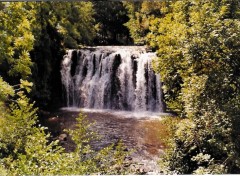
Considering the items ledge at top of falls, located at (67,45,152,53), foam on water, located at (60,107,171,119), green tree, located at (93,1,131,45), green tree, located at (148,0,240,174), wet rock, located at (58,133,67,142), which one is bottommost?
wet rock, located at (58,133,67,142)

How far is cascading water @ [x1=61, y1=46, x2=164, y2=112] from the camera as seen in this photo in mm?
7254

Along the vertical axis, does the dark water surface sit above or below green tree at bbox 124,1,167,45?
below

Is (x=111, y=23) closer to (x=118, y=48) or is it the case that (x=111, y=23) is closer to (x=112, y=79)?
(x=118, y=48)

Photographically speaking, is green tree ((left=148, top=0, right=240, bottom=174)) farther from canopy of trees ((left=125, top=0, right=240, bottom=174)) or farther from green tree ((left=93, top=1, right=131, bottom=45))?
green tree ((left=93, top=1, right=131, bottom=45))

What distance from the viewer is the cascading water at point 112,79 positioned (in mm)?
7254

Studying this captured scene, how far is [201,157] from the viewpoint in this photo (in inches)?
119

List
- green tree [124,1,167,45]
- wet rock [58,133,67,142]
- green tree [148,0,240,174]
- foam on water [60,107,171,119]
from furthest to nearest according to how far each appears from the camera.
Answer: green tree [124,1,167,45], foam on water [60,107,171,119], wet rock [58,133,67,142], green tree [148,0,240,174]

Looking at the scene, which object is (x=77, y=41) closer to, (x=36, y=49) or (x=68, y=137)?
(x=36, y=49)

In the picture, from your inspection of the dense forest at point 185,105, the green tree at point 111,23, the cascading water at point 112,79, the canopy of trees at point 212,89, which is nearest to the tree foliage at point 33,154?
the dense forest at point 185,105

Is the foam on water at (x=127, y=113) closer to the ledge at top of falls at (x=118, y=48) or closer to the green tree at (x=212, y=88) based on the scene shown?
the ledge at top of falls at (x=118, y=48)

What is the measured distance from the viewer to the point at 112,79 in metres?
7.66

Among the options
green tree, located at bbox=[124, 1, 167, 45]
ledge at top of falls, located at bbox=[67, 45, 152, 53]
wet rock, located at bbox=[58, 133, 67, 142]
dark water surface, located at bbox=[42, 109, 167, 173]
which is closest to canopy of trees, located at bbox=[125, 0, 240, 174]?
dark water surface, located at bbox=[42, 109, 167, 173]

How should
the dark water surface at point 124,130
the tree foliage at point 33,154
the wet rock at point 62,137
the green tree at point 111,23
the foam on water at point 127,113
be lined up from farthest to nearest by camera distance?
the foam on water at point 127,113
the green tree at point 111,23
the wet rock at point 62,137
the dark water surface at point 124,130
the tree foliage at point 33,154

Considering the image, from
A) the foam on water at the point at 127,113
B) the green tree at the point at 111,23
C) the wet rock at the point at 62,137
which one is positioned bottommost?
the wet rock at the point at 62,137
